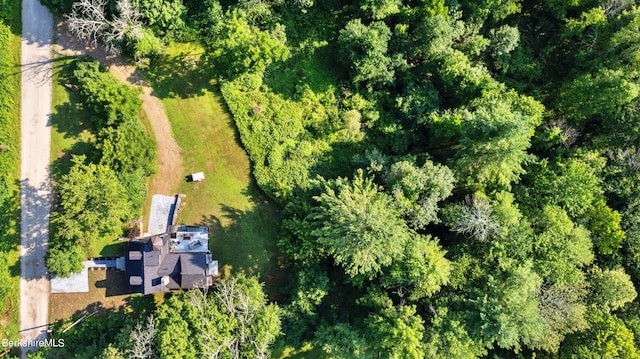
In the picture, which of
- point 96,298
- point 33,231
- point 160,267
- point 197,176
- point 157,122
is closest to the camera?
point 160,267

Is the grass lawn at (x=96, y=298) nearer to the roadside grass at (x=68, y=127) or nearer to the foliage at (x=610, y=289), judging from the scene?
the roadside grass at (x=68, y=127)

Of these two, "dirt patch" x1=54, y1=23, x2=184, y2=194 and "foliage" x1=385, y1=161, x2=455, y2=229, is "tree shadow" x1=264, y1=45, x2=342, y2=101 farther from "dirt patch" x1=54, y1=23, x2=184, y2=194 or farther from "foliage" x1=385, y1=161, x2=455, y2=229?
"foliage" x1=385, y1=161, x2=455, y2=229

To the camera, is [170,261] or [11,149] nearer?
[170,261]

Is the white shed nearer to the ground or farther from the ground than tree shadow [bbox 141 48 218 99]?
nearer to the ground

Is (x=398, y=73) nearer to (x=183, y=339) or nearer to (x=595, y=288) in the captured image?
(x=595, y=288)

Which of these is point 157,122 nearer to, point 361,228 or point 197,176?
point 197,176

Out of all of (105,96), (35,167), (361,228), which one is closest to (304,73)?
(361,228)

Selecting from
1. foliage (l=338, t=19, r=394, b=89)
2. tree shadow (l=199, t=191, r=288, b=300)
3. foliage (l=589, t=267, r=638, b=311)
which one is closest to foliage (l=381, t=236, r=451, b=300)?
tree shadow (l=199, t=191, r=288, b=300)
